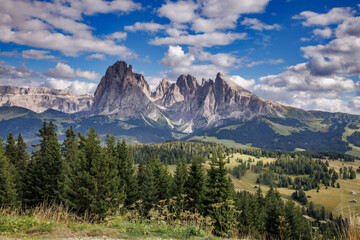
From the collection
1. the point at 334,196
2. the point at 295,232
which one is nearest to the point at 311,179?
the point at 334,196

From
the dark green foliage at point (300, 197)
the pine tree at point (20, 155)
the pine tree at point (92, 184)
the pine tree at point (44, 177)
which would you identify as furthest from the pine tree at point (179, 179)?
the dark green foliage at point (300, 197)

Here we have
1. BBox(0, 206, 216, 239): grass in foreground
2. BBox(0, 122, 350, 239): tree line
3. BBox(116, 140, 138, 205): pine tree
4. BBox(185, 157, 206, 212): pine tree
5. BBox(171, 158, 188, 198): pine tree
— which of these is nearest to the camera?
BBox(0, 206, 216, 239): grass in foreground

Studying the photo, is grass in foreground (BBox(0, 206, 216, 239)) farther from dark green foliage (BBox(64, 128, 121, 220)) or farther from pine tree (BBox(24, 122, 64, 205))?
pine tree (BBox(24, 122, 64, 205))

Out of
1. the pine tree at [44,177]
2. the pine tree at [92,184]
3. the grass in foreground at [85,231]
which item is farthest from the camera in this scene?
the pine tree at [44,177]

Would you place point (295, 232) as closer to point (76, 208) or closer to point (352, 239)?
point (76, 208)

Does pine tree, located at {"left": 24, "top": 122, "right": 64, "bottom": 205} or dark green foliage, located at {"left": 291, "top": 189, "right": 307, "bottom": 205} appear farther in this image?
dark green foliage, located at {"left": 291, "top": 189, "right": 307, "bottom": 205}

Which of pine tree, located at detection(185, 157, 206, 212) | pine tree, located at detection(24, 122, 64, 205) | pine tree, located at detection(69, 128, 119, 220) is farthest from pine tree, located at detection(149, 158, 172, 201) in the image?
pine tree, located at detection(24, 122, 64, 205)

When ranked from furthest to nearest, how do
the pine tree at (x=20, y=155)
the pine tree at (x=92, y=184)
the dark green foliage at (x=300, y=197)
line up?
1. the dark green foliage at (x=300, y=197)
2. the pine tree at (x=20, y=155)
3. the pine tree at (x=92, y=184)

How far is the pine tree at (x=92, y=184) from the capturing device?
2323 cm

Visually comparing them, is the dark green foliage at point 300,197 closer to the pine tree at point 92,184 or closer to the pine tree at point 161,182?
the pine tree at point 161,182

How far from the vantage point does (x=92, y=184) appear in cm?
2427

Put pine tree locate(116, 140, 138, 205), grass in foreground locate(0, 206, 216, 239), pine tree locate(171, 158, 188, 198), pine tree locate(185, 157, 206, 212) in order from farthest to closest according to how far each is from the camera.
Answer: pine tree locate(171, 158, 188, 198)
pine tree locate(116, 140, 138, 205)
pine tree locate(185, 157, 206, 212)
grass in foreground locate(0, 206, 216, 239)

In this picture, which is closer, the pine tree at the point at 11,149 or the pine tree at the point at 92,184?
the pine tree at the point at 92,184

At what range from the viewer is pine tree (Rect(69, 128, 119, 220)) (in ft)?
76.2
